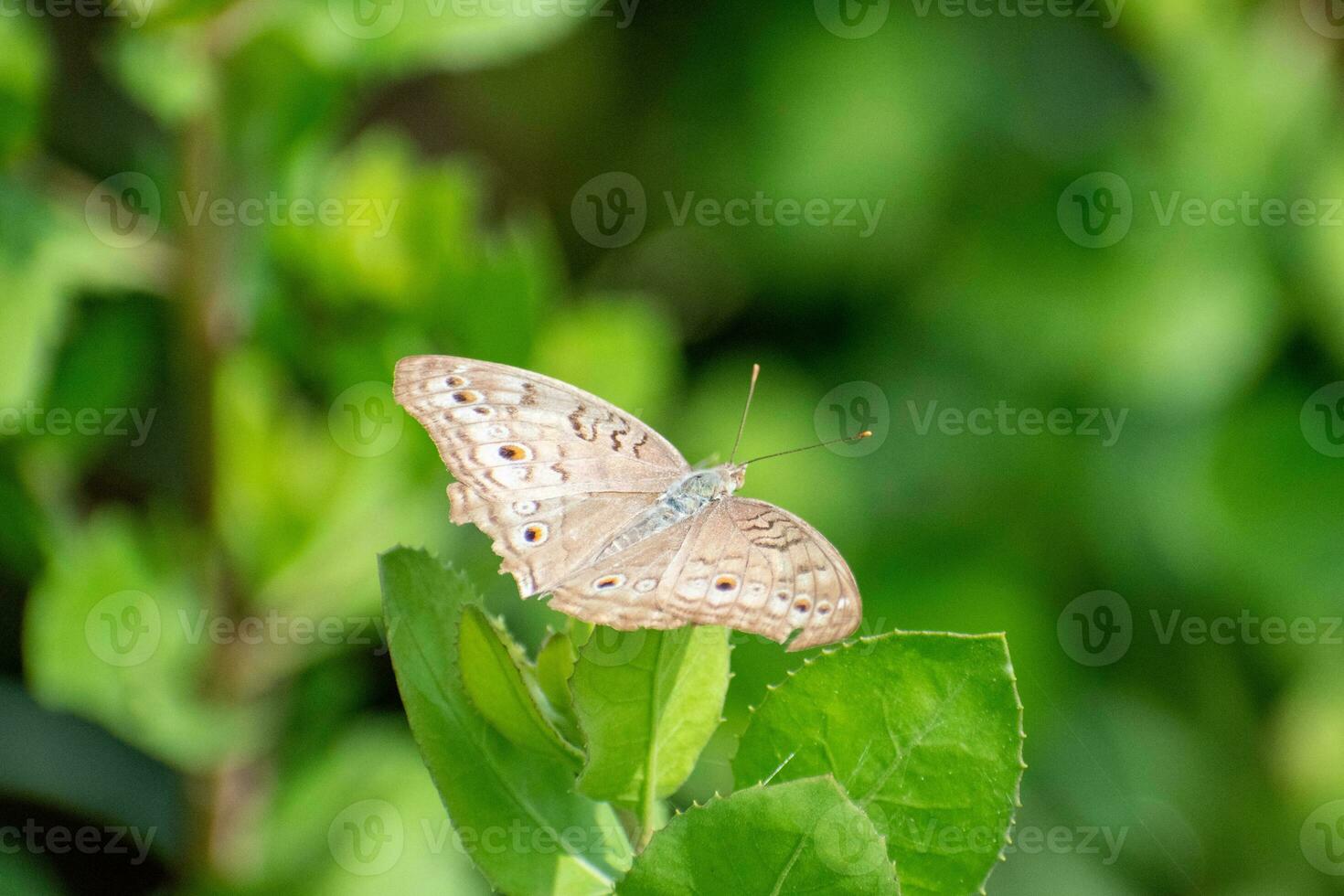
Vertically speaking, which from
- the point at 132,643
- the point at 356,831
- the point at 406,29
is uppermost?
the point at 406,29

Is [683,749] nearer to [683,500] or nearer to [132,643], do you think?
[683,500]

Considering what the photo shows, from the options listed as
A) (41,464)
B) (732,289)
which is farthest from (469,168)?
(41,464)

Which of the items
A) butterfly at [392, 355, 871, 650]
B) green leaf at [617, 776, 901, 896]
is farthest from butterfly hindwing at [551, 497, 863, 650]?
green leaf at [617, 776, 901, 896]

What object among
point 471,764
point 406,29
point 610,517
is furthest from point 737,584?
point 406,29

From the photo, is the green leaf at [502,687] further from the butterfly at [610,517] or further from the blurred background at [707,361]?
the blurred background at [707,361]

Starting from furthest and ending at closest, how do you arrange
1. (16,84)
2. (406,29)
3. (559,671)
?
(406,29) → (16,84) → (559,671)

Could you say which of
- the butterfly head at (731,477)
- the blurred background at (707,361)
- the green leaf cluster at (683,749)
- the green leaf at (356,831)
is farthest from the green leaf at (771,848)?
the green leaf at (356,831)

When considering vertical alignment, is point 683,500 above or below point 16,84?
below
